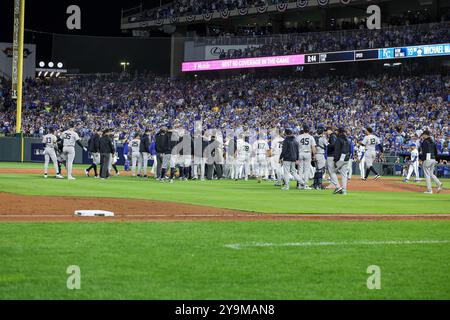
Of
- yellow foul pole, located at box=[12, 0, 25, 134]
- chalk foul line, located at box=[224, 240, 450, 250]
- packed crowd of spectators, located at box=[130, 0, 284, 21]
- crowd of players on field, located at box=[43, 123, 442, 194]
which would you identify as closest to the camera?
chalk foul line, located at box=[224, 240, 450, 250]

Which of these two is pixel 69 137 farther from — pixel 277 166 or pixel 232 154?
pixel 277 166

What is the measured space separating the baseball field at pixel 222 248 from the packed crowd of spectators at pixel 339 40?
102ft

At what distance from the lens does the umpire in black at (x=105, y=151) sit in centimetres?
2886

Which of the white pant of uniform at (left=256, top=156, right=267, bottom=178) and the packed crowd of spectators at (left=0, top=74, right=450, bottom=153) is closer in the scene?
the white pant of uniform at (left=256, top=156, right=267, bottom=178)

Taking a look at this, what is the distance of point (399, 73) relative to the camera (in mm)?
52250

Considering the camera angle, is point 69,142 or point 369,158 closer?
point 69,142

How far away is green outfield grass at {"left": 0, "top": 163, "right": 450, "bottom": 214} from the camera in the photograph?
17562 millimetres

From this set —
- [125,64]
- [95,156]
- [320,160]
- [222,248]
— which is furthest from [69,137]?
[125,64]

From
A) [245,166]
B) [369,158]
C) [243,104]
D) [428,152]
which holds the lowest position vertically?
[245,166]

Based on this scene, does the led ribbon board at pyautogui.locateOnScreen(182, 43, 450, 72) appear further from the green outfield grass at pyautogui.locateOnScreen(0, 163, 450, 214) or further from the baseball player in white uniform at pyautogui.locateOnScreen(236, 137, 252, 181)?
the green outfield grass at pyautogui.locateOnScreen(0, 163, 450, 214)

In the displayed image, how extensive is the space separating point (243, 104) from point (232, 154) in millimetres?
24502

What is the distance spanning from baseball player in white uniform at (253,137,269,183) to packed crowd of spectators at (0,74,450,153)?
1096 centimetres

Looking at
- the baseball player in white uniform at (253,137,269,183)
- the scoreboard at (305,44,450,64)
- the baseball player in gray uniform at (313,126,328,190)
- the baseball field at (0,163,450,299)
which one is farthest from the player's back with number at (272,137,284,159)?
the scoreboard at (305,44,450,64)

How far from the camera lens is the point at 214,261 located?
9.22m
